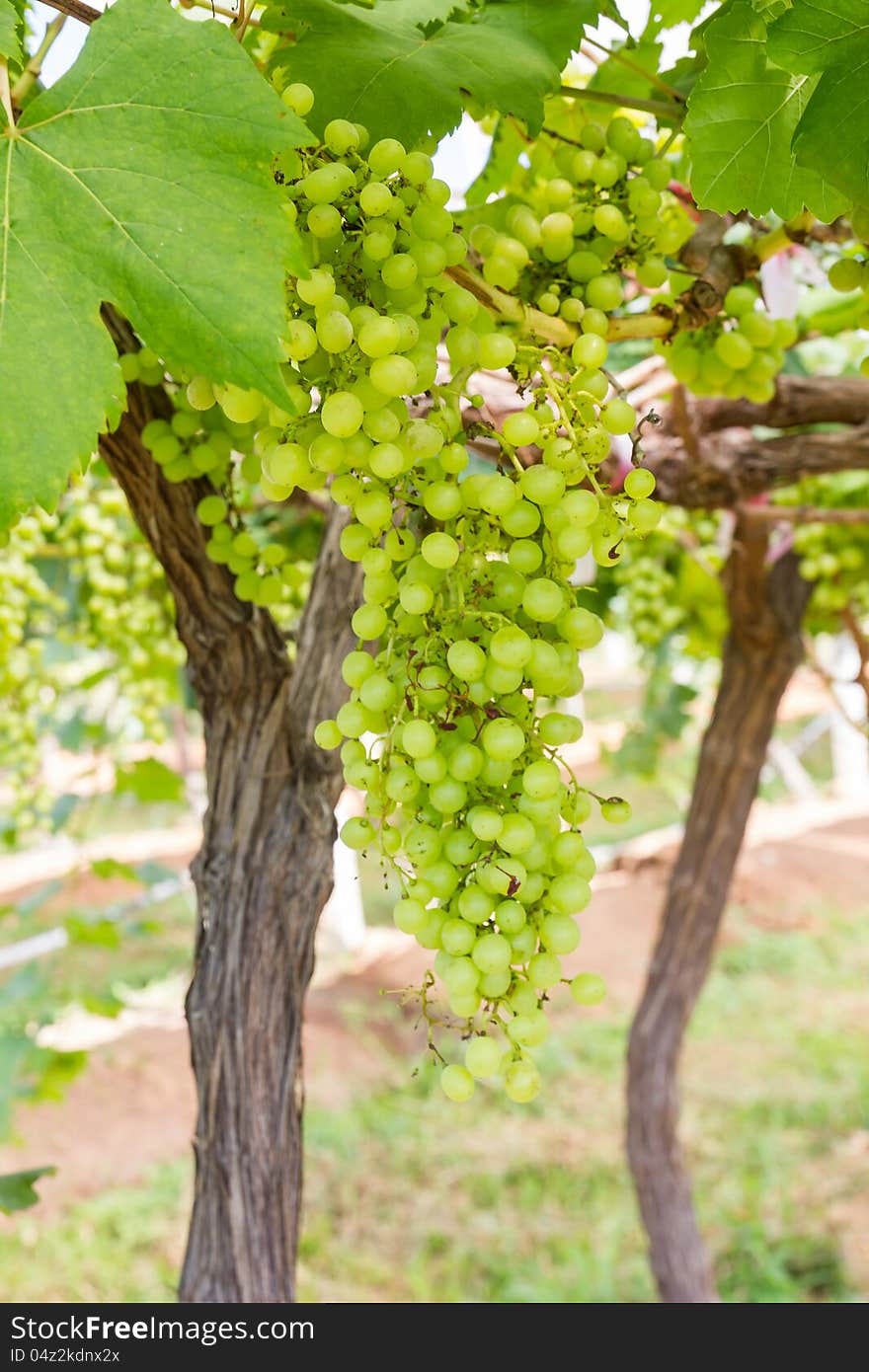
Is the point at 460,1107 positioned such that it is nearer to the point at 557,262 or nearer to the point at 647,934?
the point at 647,934

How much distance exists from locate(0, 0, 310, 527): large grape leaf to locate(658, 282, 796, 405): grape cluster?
1.84 feet

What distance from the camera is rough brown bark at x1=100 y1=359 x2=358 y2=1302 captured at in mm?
1370

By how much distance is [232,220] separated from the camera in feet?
1.91

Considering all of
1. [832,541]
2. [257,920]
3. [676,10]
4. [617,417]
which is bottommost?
[257,920]

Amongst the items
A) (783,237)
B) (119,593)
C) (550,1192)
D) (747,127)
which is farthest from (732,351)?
(550,1192)

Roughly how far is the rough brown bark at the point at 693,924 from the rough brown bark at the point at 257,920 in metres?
2.07

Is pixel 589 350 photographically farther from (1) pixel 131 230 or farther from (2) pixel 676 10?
(2) pixel 676 10

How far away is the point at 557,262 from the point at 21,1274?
14.4 ft

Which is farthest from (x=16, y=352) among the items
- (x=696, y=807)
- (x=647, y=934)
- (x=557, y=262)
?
(x=647, y=934)

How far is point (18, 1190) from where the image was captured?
151 cm

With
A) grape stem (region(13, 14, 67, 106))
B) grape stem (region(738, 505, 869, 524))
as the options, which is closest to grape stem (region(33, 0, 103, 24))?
grape stem (region(13, 14, 67, 106))

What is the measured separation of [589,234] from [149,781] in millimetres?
2182

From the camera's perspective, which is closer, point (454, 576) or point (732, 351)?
point (454, 576)

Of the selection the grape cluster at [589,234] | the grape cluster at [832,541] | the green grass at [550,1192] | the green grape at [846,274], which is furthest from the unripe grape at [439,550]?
the green grass at [550,1192]
